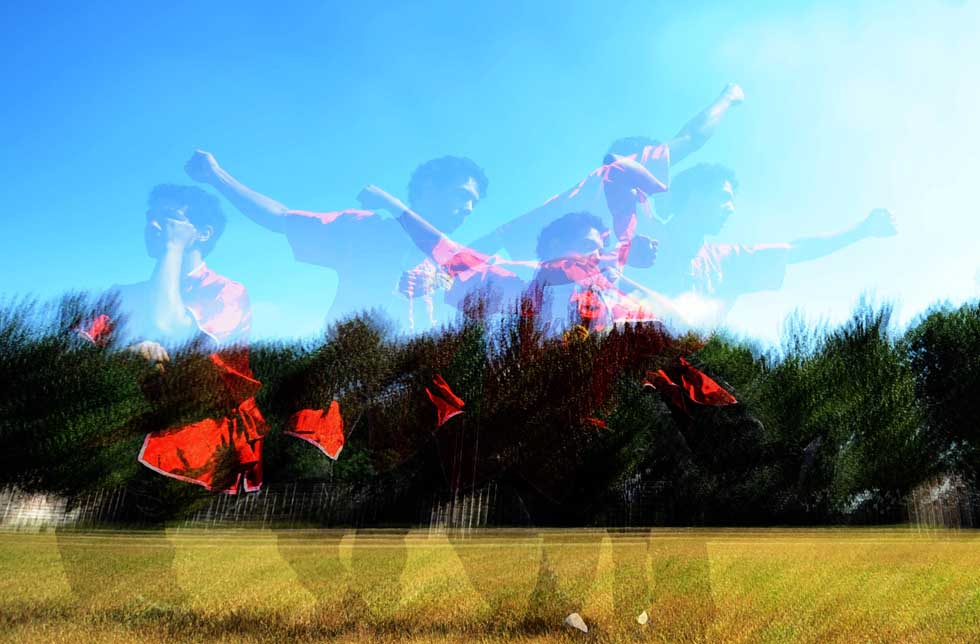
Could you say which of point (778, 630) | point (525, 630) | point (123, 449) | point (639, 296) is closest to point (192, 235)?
point (639, 296)

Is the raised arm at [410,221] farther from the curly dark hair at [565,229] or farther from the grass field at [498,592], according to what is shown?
the grass field at [498,592]

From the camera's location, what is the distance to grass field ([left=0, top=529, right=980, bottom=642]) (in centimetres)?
583

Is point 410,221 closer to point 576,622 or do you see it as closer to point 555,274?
point 555,274

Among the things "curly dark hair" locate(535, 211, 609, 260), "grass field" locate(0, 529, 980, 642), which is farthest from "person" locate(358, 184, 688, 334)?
"grass field" locate(0, 529, 980, 642)

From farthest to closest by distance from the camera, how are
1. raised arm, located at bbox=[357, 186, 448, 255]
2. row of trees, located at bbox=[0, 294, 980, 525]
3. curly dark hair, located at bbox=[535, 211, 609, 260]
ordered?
row of trees, located at bbox=[0, 294, 980, 525]
curly dark hair, located at bbox=[535, 211, 609, 260]
raised arm, located at bbox=[357, 186, 448, 255]

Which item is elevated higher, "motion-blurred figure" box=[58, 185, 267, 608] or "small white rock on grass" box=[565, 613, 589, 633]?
"motion-blurred figure" box=[58, 185, 267, 608]

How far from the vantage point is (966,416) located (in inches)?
742

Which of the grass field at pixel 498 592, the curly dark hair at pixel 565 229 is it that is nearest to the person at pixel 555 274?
the curly dark hair at pixel 565 229

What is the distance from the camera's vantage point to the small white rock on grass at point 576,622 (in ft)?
18.7

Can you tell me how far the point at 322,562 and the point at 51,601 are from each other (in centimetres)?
322

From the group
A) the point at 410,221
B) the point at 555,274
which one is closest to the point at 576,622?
the point at 555,274

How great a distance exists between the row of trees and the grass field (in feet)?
2.84

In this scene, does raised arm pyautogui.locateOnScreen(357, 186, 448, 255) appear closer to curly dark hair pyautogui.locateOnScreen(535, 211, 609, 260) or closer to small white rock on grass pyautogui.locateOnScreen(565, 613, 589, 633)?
curly dark hair pyautogui.locateOnScreen(535, 211, 609, 260)

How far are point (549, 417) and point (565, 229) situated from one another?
231 cm
